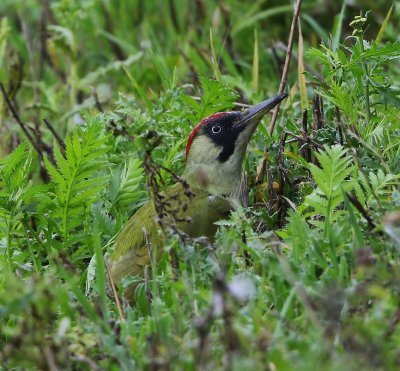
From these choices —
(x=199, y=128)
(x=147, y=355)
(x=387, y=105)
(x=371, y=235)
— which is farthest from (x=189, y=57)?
(x=147, y=355)

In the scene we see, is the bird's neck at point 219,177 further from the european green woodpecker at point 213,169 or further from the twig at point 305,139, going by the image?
the twig at point 305,139

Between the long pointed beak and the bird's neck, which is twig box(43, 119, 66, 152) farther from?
the long pointed beak

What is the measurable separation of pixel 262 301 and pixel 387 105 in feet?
5.19

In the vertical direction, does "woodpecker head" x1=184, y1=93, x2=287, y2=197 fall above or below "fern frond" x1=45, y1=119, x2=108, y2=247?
below

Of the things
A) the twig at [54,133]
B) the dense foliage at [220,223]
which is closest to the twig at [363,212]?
the dense foliage at [220,223]

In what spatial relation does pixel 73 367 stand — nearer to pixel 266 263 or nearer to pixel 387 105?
pixel 266 263

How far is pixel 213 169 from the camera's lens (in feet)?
15.8

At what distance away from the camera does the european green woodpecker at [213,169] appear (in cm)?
429

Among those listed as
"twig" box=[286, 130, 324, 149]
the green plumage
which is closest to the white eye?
the green plumage

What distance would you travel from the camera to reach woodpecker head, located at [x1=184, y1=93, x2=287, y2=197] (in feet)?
15.3

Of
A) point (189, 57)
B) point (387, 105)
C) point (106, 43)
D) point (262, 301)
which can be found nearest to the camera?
point (262, 301)

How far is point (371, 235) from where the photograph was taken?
3.25 meters

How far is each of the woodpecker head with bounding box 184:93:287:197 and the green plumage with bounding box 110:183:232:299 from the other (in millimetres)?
147

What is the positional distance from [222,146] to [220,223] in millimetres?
1396
